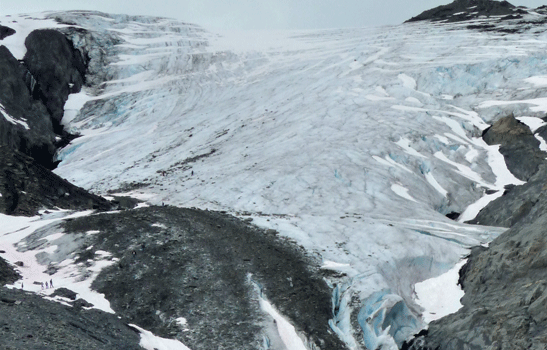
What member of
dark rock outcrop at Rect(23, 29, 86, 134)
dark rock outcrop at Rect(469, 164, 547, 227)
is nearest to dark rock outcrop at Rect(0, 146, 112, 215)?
dark rock outcrop at Rect(469, 164, 547, 227)

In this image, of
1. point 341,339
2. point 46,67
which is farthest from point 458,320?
point 46,67

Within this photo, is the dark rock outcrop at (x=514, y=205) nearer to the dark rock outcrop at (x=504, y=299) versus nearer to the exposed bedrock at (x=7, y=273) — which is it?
the dark rock outcrop at (x=504, y=299)

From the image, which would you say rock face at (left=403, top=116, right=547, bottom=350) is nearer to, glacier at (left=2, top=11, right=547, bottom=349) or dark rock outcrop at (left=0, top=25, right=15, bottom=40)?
glacier at (left=2, top=11, right=547, bottom=349)

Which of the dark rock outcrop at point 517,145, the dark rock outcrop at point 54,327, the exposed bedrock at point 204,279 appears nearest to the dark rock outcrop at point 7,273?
the dark rock outcrop at point 54,327

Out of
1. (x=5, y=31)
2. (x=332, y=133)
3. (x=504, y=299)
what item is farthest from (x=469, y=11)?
(x=504, y=299)

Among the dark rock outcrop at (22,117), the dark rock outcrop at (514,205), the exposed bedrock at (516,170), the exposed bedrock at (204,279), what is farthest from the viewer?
the dark rock outcrop at (22,117)

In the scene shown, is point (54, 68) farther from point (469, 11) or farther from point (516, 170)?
point (469, 11)
